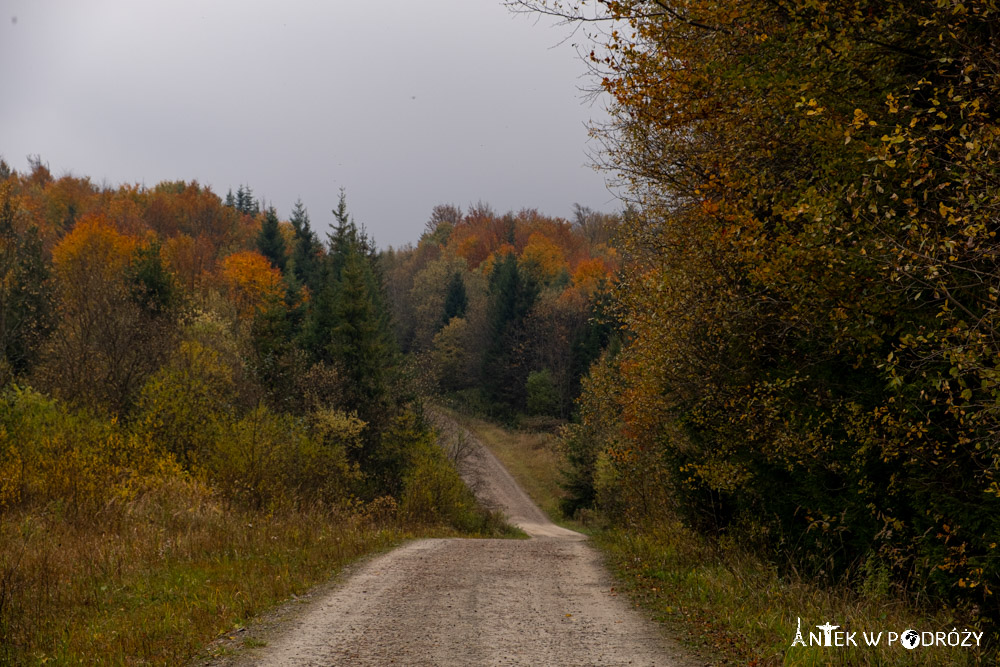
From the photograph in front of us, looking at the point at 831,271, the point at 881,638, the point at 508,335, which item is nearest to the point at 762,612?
the point at 881,638

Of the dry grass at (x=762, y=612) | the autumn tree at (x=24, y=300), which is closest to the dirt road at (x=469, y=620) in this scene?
the dry grass at (x=762, y=612)

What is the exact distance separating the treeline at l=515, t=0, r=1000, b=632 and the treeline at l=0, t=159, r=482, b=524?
1126 centimetres

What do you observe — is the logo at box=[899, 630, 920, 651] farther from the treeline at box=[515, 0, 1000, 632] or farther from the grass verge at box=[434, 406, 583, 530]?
the grass verge at box=[434, 406, 583, 530]

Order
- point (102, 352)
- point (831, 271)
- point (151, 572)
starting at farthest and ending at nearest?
point (102, 352), point (151, 572), point (831, 271)

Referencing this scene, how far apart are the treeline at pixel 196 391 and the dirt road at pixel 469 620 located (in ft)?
23.1

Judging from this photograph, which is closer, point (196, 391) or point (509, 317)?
point (196, 391)

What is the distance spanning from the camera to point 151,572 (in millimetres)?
10281

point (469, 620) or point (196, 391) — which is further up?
point (196, 391)

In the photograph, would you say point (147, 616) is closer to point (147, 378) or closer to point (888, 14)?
point (888, 14)

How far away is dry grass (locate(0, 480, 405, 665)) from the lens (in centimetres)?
729

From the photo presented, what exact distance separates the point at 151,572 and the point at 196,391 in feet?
37.3

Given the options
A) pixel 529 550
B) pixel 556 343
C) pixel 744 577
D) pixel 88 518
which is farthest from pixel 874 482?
pixel 556 343

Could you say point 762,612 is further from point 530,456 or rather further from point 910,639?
point 530,456

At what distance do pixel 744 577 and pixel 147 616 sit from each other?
734cm
